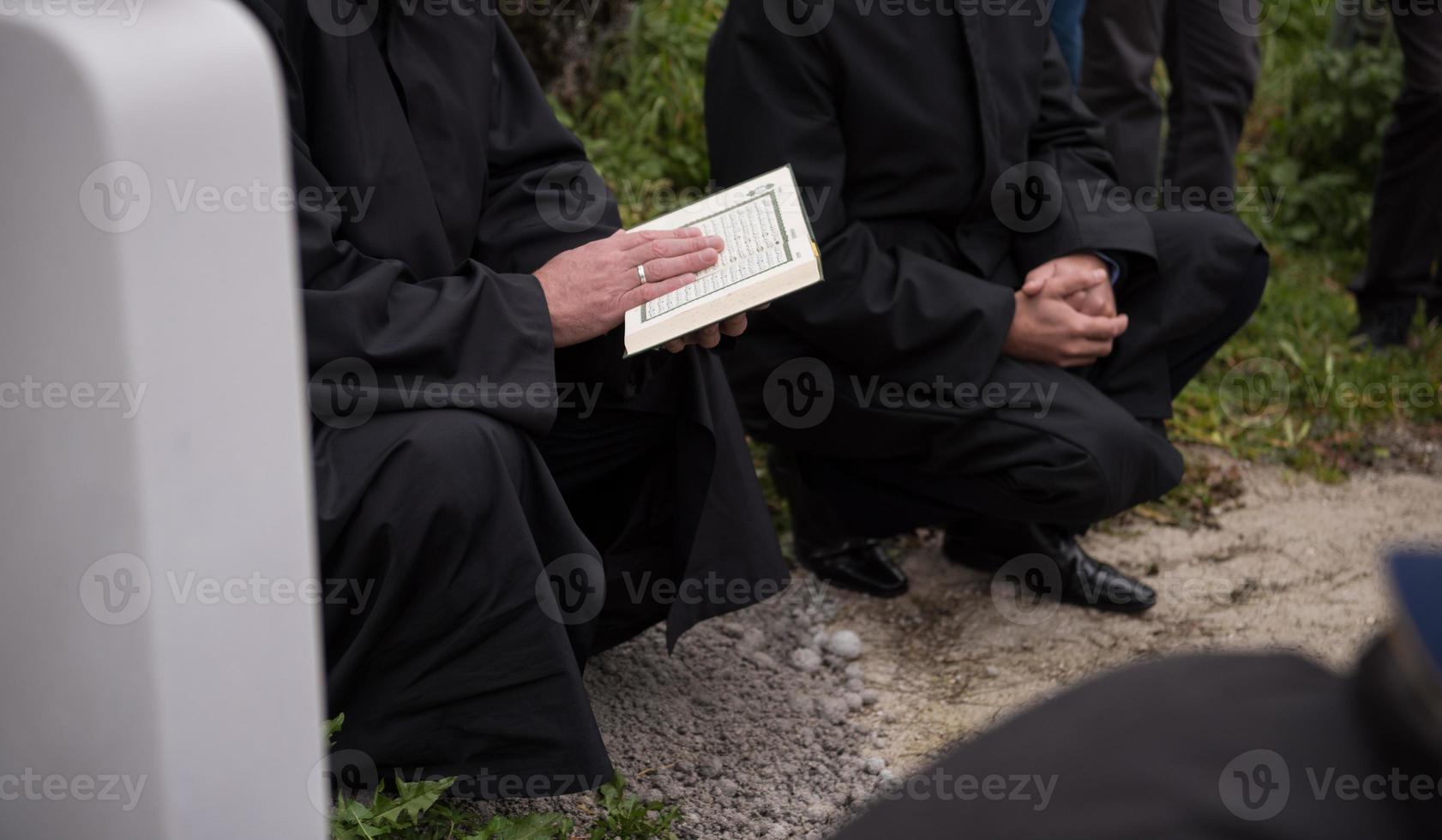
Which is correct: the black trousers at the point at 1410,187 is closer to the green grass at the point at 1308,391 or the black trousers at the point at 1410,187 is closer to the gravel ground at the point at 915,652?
the green grass at the point at 1308,391

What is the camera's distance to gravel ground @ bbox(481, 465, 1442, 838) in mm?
2629

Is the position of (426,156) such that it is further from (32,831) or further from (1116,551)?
(1116,551)

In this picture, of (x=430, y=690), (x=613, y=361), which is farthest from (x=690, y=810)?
(x=613, y=361)

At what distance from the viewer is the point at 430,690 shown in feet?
7.09

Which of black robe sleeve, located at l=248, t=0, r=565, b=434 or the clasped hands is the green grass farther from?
black robe sleeve, located at l=248, t=0, r=565, b=434

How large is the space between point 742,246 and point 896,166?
80cm

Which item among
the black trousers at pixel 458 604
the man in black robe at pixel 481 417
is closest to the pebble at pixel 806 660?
the man in black robe at pixel 481 417

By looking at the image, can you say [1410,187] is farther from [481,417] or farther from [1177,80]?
[481,417]

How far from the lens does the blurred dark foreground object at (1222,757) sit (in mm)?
840

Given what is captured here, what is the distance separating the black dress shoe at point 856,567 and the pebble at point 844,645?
27 cm

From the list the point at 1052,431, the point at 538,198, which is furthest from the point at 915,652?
the point at 538,198

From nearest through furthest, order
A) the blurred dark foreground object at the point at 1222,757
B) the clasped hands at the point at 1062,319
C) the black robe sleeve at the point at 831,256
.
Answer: the blurred dark foreground object at the point at 1222,757 < the black robe sleeve at the point at 831,256 < the clasped hands at the point at 1062,319

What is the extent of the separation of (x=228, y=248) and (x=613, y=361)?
126cm

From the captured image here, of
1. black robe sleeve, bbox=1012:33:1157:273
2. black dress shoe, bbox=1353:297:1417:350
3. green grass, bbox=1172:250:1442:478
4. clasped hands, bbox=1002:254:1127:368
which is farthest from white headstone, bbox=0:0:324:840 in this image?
black dress shoe, bbox=1353:297:1417:350
